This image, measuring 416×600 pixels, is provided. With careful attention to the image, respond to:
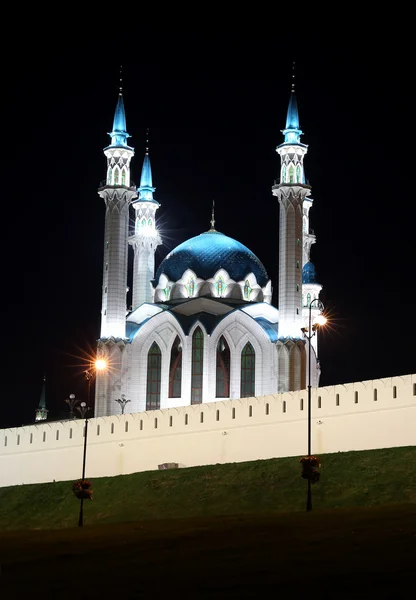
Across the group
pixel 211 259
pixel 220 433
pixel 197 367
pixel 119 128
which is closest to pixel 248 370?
pixel 197 367

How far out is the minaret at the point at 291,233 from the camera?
78.9 metres

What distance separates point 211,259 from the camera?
289 ft

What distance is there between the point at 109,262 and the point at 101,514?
29.4 m

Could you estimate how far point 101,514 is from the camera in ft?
183

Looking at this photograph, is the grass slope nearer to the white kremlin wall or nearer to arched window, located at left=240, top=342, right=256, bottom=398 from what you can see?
the white kremlin wall

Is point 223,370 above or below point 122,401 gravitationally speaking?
above

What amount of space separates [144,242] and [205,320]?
42.0 ft

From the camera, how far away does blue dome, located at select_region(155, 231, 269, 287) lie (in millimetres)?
87938

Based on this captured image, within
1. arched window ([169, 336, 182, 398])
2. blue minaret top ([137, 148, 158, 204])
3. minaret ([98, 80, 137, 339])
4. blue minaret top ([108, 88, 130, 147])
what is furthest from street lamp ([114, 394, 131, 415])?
blue minaret top ([137, 148, 158, 204])

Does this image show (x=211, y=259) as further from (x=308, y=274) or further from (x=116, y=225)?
(x=116, y=225)

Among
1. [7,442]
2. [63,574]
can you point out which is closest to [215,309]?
[7,442]

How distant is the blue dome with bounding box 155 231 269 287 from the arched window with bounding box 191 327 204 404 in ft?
23.4

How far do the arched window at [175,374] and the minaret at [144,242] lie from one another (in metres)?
8.62

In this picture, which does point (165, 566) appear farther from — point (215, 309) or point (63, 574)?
point (215, 309)
